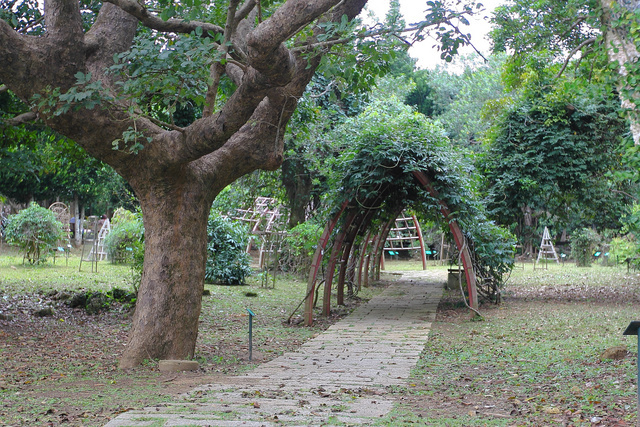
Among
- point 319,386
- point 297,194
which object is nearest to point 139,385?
point 319,386

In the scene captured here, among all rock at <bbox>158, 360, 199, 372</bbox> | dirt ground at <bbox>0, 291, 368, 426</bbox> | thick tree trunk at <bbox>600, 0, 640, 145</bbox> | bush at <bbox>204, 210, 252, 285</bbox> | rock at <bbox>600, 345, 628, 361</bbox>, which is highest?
thick tree trunk at <bbox>600, 0, 640, 145</bbox>

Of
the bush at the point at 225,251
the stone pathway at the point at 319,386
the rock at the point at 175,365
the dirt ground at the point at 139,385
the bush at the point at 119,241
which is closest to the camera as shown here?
the stone pathway at the point at 319,386

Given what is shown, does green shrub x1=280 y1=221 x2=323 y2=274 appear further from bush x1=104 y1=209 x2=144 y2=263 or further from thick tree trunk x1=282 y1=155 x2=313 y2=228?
bush x1=104 y1=209 x2=144 y2=263

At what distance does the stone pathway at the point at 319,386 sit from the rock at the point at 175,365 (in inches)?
A: 23.9

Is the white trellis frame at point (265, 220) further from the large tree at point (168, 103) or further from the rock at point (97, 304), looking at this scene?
the large tree at point (168, 103)

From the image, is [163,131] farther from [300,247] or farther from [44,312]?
[300,247]

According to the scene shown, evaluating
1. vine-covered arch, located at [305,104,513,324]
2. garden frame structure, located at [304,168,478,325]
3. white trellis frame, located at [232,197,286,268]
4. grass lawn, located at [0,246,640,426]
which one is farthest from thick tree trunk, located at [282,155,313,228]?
vine-covered arch, located at [305,104,513,324]

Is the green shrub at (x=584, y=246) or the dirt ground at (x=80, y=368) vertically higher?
the green shrub at (x=584, y=246)

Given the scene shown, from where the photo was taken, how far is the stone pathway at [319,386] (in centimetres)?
427

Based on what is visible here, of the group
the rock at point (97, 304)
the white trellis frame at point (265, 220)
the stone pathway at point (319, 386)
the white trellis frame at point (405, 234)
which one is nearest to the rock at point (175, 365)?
the stone pathway at point (319, 386)

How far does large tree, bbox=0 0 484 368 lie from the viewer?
543cm

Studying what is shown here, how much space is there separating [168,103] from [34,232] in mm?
13468

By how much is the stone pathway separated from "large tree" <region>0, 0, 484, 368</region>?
4.59 ft

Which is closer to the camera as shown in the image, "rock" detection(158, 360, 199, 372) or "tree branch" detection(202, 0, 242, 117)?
"tree branch" detection(202, 0, 242, 117)
